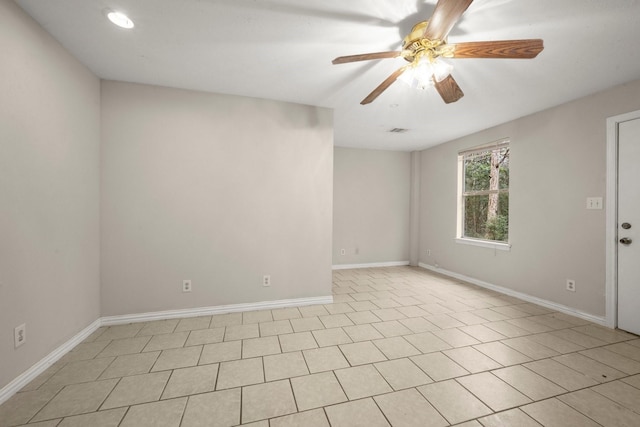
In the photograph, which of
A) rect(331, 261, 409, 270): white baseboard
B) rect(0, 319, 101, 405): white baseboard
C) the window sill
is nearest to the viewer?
rect(0, 319, 101, 405): white baseboard

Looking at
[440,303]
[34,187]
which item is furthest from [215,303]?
[440,303]

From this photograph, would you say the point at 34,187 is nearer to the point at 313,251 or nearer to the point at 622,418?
the point at 313,251

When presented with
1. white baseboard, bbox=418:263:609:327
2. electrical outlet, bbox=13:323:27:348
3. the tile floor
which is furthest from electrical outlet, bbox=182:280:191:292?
white baseboard, bbox=418:263:609:327

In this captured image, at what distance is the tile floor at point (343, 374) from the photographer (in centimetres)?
141

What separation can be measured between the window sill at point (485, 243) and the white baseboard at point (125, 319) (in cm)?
261

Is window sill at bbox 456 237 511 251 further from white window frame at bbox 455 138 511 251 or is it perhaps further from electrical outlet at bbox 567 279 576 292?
electrical outlet at bbox 567 279 576 292

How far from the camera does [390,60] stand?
2.10 meters

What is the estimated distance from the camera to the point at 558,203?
117 inches

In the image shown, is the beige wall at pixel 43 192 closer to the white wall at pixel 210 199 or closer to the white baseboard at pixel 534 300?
the white wall at pixel 210 199

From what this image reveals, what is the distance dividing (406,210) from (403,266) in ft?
4.07

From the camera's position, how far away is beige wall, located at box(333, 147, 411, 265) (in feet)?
16.7

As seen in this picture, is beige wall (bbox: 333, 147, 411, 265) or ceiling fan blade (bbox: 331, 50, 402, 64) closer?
ceiling fan blade (bbox: 331, 50, 402, 64)

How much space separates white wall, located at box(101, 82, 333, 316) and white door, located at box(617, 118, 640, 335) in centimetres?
300

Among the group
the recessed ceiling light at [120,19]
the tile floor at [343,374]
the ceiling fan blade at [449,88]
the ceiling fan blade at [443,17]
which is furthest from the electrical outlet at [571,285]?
the recessed ceiling light at [120,19]
